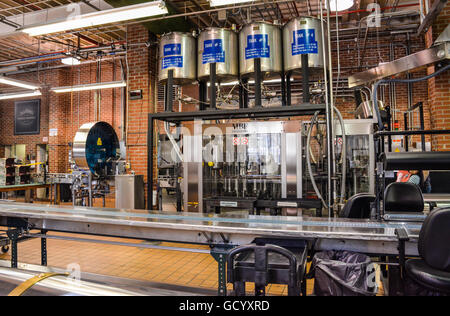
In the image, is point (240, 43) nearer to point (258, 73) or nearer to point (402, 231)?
point (258, 73)

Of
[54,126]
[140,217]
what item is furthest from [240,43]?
[54,126]

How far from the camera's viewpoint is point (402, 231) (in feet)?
7.05

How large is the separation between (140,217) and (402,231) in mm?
2088

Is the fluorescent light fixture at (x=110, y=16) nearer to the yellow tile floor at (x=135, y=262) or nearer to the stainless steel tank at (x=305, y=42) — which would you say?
the stainless steel tank at (x=305, y=42)

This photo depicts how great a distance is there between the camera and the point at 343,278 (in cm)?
202

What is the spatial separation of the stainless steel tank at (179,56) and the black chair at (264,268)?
2.51m

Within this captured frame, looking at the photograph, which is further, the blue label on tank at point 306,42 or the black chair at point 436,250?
the blue label on tank at point 306,42

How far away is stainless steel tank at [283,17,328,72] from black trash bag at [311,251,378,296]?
220 centimetres

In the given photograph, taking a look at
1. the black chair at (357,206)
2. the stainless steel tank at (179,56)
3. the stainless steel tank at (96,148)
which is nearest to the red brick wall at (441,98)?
the black chair at (357,206)

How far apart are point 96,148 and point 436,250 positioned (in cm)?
648

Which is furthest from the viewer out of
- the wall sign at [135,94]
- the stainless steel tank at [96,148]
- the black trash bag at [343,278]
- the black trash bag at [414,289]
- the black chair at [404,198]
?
the wall sign at [135,94]

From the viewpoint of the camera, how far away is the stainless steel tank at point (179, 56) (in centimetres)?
380

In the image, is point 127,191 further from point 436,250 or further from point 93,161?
point 436,250

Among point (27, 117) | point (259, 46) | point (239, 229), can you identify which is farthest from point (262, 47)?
point (27, 117)
